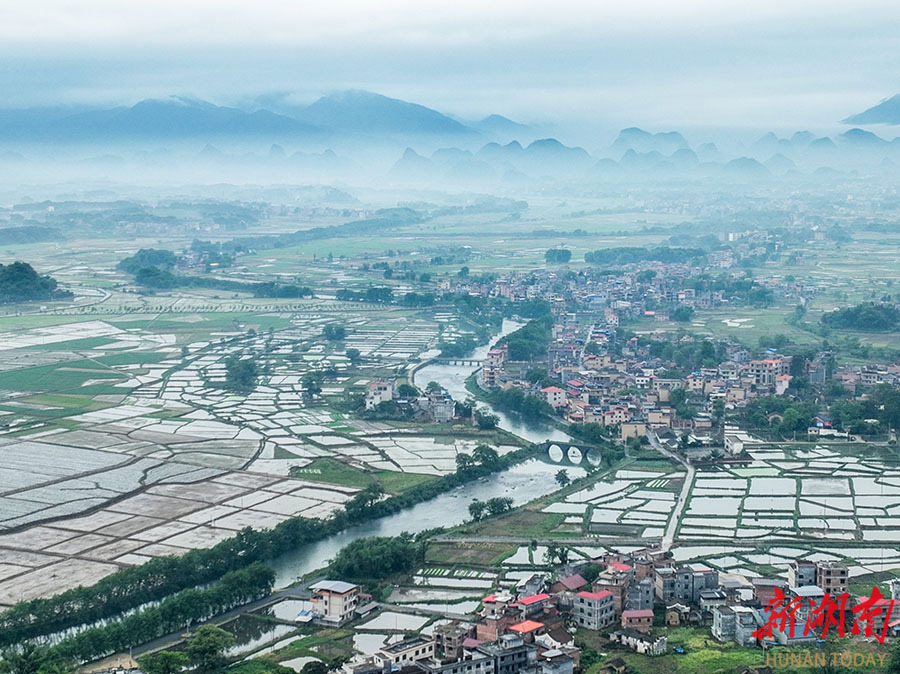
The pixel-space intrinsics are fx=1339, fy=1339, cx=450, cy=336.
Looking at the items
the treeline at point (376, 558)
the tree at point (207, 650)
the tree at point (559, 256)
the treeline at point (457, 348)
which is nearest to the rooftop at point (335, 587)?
the treeline at point (376, 558)

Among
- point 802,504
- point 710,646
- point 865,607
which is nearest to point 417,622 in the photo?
point 710,646

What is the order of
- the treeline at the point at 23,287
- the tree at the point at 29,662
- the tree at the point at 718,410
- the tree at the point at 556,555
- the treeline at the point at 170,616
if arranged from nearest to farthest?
the tree at the point at 29,662 → the treeline at the point at 170,616 → the tree at the point at 556,555 → the tree at the point at 718,410 → the treeline at the point at 23,287

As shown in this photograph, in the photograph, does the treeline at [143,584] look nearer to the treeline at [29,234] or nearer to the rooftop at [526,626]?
the rooftop at [526,626]

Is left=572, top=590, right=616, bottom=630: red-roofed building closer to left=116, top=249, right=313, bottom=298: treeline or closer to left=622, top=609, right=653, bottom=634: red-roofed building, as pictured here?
left=622, top=609, right=653, bottom=634: red-roofed building

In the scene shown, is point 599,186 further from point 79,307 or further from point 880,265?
point 79,307

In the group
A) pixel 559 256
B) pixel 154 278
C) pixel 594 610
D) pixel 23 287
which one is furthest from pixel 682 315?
pixel 594 610

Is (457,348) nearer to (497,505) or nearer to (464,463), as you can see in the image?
(464,463)
